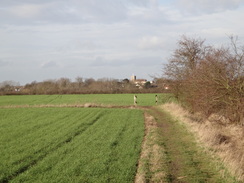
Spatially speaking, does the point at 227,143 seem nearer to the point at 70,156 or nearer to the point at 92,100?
the point at 70,156

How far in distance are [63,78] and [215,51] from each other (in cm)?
8790

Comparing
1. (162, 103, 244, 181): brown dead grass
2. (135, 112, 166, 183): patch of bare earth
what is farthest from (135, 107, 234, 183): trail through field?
(162, 103, 244, 181): brown dead grass

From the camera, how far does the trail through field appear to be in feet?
24.9

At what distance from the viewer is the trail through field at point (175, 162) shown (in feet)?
24.9

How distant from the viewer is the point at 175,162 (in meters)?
9.15

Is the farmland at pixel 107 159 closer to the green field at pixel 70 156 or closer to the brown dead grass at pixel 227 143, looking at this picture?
the green field at pixel 70 156

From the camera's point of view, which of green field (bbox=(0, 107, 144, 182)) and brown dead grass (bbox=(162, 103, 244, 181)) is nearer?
green field (bbox=(0, 107, 144, 182))

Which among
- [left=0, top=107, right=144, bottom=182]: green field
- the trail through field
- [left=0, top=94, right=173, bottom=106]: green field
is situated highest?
[left=0, top=94, right=173, bottom=106]: green field

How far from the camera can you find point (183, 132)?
48.9ft

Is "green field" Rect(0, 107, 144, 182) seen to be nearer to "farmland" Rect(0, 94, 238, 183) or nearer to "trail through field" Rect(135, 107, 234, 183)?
"farmland" Rect(0, 94, 238, 183)

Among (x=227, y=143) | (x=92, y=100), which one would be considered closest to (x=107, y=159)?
(x=227, y=143)

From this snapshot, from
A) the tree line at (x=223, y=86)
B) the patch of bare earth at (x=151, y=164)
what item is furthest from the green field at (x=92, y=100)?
the patch of bare earth at (x=151, y=164)

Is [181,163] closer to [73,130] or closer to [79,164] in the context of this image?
[79,164]

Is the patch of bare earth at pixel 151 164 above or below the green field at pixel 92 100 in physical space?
below
